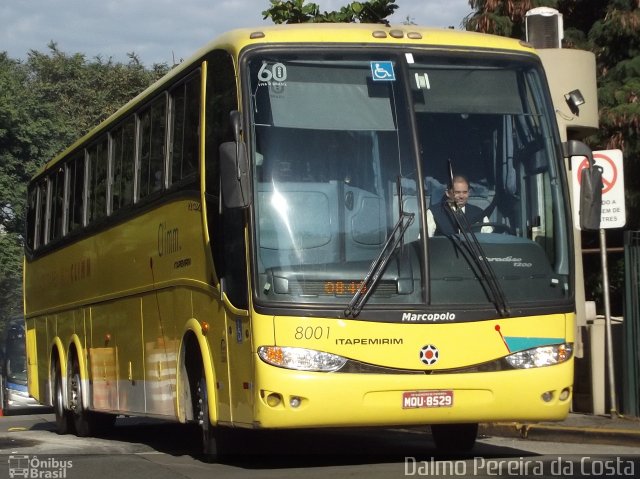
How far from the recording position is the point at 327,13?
23156 mm

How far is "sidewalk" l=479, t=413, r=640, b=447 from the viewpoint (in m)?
13.2

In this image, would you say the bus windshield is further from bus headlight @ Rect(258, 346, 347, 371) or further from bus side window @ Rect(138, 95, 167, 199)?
bus side window @ Rect(138, 95, 167, 199)

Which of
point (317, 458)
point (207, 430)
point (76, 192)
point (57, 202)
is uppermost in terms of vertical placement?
point (76, 192)

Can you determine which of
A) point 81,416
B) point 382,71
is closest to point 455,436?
point 382,71

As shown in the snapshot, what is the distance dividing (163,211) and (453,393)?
3965 mm

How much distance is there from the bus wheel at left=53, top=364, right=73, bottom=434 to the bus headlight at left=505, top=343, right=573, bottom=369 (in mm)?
9594

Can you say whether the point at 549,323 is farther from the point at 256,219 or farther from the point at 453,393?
the point at 256,219

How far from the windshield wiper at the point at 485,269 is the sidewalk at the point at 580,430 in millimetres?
3322

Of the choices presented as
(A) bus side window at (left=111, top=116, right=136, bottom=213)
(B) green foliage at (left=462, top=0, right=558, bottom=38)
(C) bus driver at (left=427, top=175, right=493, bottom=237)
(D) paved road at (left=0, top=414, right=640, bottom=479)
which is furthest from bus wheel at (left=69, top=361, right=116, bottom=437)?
(B) green foliage at (left=462, top=0, right=558, bottom=38)

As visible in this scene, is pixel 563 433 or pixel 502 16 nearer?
pixel 563 433

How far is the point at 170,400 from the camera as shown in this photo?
12.8m

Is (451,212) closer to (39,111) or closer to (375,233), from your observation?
(375,233)

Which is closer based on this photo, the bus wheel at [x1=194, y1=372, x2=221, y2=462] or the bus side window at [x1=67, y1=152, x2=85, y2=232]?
the bus wheel at [x1=194, y1=372, x2=221, y2=462]

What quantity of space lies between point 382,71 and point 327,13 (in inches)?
495
